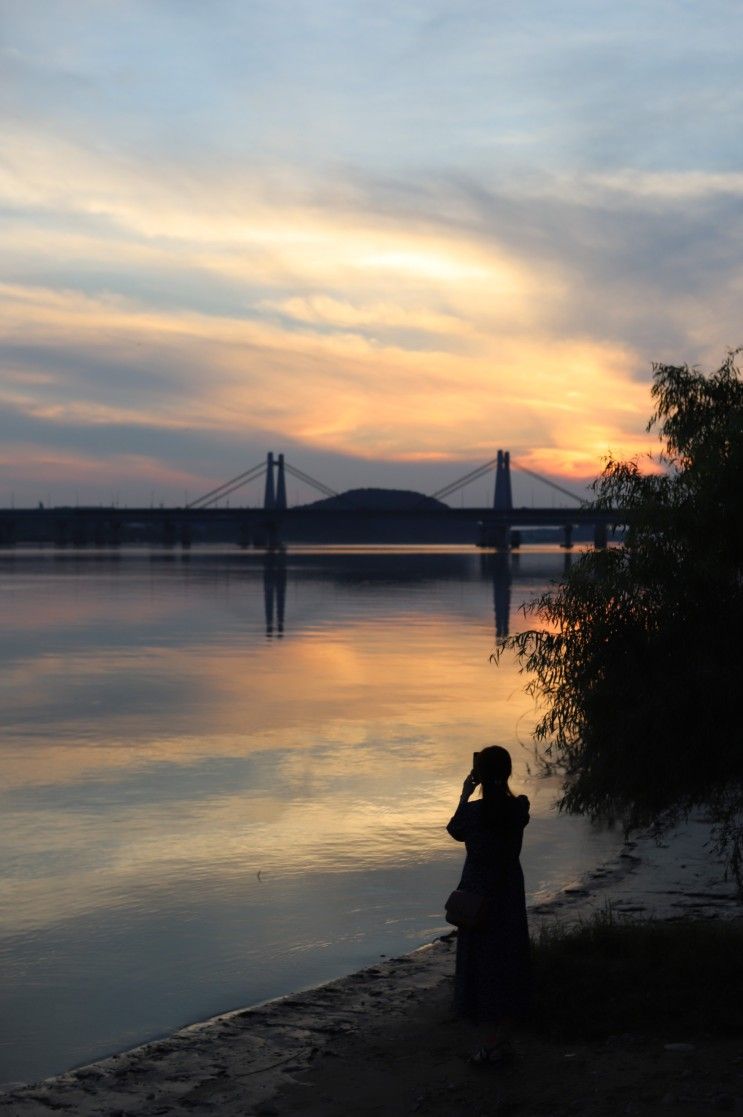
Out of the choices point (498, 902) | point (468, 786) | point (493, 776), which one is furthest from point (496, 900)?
point (493, 776)

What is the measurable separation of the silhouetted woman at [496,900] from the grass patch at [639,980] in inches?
22.4

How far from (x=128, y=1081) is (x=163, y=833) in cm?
737

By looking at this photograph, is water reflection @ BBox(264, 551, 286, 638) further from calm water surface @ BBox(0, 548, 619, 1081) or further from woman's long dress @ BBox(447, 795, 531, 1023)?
woman's long dress @ BBox(447, 795, 531, 1023)

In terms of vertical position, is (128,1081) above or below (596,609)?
below

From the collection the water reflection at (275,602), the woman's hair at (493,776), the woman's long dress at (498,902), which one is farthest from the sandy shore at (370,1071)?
the water reflection at (275,602)

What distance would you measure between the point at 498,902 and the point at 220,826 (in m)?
8.57

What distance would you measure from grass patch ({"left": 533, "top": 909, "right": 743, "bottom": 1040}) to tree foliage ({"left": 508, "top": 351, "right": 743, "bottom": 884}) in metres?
1.09

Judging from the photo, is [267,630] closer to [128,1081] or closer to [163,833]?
[163,833]

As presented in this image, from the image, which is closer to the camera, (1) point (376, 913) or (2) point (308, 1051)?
(2) point (308, 1051)

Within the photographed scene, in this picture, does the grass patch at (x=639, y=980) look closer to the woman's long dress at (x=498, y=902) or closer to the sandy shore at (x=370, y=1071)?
the sandy shore at (x=370, y=1071)

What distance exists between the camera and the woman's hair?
8.34 meters

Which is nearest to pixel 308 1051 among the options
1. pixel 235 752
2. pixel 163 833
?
pixel 163 833

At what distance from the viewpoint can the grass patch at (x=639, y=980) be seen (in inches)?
356

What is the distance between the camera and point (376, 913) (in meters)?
13.1
